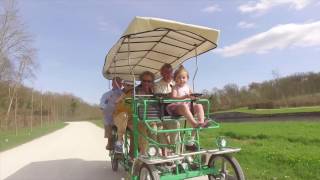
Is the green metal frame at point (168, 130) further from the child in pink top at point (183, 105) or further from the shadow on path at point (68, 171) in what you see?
the shadow on path at point (68, 171)

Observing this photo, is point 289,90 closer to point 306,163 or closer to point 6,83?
point 6,83

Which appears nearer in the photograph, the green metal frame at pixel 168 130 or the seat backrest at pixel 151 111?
the green metal frame at pixel 168 130

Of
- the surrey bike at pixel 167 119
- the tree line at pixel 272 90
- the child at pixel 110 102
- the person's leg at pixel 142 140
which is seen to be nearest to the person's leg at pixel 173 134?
the surrey bike at pixel 167 119

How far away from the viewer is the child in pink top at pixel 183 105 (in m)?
5.95

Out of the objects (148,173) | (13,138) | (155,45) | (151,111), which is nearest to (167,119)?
(151,111)

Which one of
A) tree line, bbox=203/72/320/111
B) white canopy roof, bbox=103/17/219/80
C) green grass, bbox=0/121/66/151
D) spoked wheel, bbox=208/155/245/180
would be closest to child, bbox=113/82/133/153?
white canopy roof, bbox=103/17/219/80

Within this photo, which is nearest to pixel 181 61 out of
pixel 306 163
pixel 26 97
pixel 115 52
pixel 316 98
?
pixel 115 52

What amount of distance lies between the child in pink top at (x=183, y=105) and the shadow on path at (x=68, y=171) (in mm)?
2867

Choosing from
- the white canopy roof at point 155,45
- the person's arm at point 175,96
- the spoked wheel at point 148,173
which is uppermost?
the white canopy roof at point 155,45

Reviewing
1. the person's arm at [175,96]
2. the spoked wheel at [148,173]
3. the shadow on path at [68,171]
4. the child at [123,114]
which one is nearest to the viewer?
the spoked wheel at [148,173]

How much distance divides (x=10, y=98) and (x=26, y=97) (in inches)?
581

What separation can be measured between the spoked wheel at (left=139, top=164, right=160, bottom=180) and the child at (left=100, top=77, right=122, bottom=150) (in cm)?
318

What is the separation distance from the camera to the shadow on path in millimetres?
8641

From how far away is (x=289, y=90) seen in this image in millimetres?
77000
